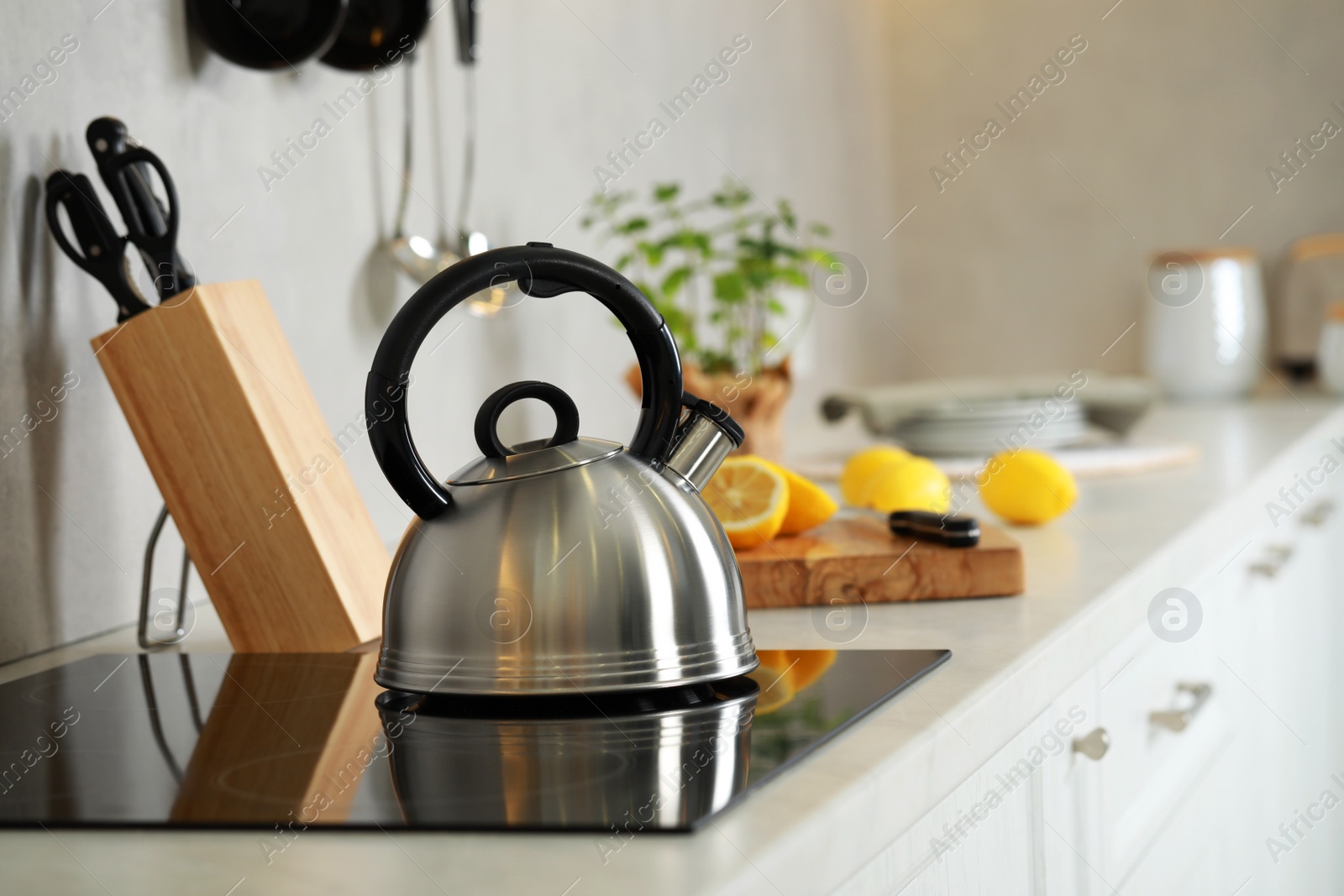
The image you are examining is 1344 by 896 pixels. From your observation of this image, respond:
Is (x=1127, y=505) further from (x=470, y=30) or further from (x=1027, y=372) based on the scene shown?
(x=1027, y=372)

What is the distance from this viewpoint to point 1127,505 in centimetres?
126

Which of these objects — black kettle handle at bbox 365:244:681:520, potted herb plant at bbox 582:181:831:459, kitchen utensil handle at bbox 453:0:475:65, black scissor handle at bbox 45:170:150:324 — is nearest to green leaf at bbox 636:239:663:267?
potted herb plant at bbox 582:181:831:459

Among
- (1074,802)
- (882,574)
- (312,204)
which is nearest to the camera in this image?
(1074,802)

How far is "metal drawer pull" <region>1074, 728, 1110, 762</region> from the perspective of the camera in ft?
2.58

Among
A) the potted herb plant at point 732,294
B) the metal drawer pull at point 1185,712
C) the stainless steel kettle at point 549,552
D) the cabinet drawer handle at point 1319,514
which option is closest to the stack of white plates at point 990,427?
the potted herb plant at point 732,294

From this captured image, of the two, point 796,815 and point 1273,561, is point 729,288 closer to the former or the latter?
point 1273,561

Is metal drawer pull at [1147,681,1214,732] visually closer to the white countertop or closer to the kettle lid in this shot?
the white countertop

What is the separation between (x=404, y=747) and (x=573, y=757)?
9 cm

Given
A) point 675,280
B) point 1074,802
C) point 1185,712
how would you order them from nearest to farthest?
point 1074,802 → point 1185,712 → point 675,280

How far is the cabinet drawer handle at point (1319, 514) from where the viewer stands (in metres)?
1.54

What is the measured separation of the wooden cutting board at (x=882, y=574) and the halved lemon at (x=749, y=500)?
0.07ft

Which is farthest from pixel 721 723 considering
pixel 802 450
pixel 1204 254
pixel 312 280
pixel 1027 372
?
pixel 1027 372

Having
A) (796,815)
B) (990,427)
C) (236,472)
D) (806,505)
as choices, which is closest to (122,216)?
(236,472)

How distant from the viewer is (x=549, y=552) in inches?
23.7
